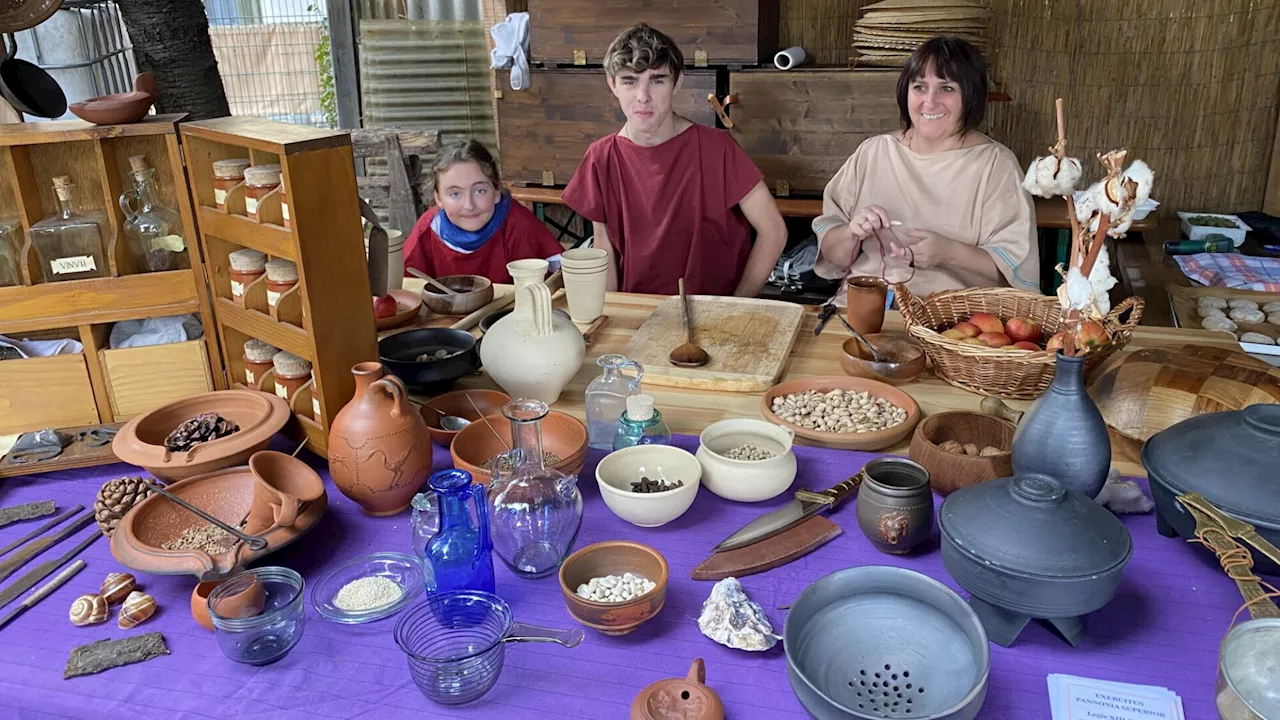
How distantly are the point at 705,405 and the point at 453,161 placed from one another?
5.23 feet

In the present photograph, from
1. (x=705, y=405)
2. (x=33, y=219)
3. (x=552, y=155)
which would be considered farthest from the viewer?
(x=552, y=155)

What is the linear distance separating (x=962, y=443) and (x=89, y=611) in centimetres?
149

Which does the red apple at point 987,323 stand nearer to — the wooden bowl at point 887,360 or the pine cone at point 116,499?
the wooden bowl at point 887,360

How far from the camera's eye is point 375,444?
57.7 inches

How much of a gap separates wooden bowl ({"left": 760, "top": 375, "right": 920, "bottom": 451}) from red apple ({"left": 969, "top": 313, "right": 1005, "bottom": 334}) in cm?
27

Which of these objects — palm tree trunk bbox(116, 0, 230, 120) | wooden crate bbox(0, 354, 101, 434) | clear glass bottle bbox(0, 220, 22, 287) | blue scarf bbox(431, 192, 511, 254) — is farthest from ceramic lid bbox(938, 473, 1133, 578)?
palm tree trunk bbox(116, 0, 230, 120)

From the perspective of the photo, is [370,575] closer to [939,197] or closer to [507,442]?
[507,442]

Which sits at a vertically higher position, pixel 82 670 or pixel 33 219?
pixel 33 219

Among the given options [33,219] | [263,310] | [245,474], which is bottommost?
[245,474]

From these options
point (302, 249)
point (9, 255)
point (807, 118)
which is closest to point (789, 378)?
point (302, 249)

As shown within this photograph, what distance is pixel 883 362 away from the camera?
193 cm

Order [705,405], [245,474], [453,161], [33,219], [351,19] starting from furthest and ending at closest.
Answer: [351,19] < [453,161] < [705,405] < [33,219] < [245,474]

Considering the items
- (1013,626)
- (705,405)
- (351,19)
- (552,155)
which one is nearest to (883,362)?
(705,405)

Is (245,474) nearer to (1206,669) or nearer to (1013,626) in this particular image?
(1013,626)
